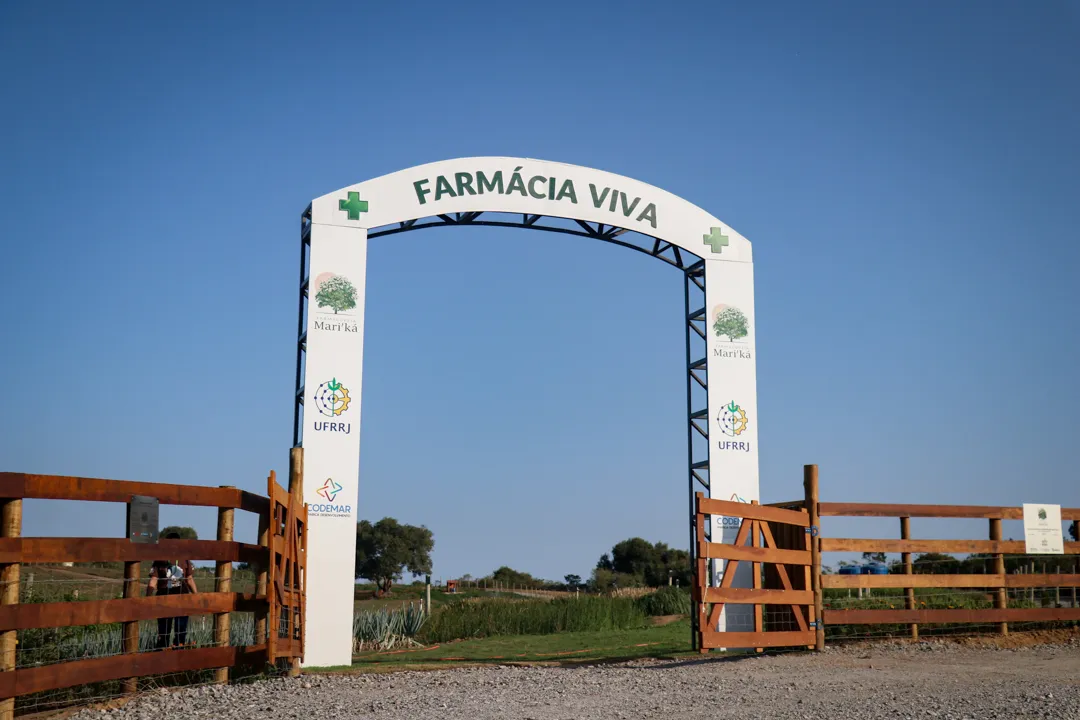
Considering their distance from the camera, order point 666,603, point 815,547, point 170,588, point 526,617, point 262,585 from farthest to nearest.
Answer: point 666,603 < point 526,617 < point 815,547 < point 170,588 < point 262,585

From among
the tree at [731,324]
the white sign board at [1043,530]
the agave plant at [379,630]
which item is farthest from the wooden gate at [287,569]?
the white sign board at [1043,530]

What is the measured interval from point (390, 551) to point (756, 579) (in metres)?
47.9

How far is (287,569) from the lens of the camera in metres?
11.1

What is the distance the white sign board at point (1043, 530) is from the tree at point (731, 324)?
476 centimetres

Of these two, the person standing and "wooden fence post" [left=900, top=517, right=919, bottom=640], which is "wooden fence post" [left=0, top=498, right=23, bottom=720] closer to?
the person standing

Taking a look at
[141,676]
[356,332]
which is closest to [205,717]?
[141,676]

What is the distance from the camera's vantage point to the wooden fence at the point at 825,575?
11.4 m

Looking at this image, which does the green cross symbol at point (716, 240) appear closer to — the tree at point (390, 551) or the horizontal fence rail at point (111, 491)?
the horizontal fence rail at point (111, 491)

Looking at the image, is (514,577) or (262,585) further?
(514,577)

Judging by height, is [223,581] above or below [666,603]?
above

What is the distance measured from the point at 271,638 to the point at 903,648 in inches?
303

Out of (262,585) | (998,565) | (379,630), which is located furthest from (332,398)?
(998,565)

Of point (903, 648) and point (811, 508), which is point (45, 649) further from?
point (903, 648)

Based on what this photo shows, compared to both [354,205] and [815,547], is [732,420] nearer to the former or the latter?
[815,547]
